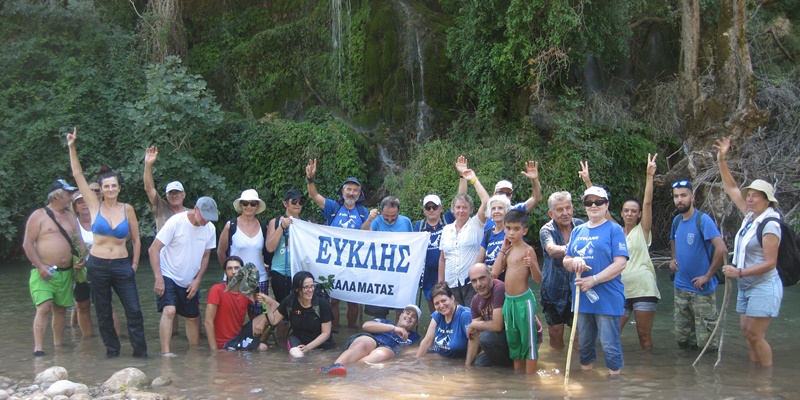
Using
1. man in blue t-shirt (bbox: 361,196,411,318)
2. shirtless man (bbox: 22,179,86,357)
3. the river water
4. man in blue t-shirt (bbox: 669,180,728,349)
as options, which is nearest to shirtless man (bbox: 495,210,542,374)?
the river water

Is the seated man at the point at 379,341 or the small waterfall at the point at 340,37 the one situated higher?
the small waterfall at the point at 340,37

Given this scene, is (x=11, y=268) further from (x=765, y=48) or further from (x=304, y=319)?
(x=765, y=48)

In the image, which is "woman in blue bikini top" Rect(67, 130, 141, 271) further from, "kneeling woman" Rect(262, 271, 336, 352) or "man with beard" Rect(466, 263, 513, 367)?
"man with beard" Rect(466, 263, 513, 367)

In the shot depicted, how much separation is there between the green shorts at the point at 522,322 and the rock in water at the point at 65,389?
3.90 meters

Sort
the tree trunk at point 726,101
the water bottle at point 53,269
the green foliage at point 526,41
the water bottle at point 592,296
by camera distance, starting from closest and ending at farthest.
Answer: the water bottle at point 592,296
the water bottle at point 53,269
the tree trunk at point 726,101
the green foliage at point 526,41

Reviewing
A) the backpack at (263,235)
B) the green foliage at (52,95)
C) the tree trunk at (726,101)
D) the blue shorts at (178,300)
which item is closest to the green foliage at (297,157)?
the green foliage at (52,95)

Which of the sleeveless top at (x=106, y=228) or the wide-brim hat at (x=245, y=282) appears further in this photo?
the wide-brim hat at (x=245, y=282)

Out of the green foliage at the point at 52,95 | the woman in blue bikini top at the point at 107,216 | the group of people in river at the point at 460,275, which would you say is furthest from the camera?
the green foliage at the point at 52,95

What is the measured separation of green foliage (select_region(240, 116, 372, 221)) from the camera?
1803 centimetres

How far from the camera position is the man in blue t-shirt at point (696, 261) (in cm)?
786

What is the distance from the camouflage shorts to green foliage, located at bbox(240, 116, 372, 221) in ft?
34.3

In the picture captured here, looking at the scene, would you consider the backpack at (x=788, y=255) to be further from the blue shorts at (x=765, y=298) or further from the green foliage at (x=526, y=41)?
the green foliage at (x=526, y=41)

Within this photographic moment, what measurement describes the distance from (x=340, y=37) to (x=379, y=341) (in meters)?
13.8

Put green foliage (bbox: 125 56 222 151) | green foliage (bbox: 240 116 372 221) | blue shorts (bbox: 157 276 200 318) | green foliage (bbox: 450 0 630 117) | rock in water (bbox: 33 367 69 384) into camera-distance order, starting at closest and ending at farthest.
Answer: rock in water (bbox: 33 367 69 384)
blue shorts (bbox: 157 276 200 318)
green foliage (bbox: 450 0 630 117)
green foliage (bbox: 125 56 222 151)
green foliage (bbox: 240 116 372 221)
